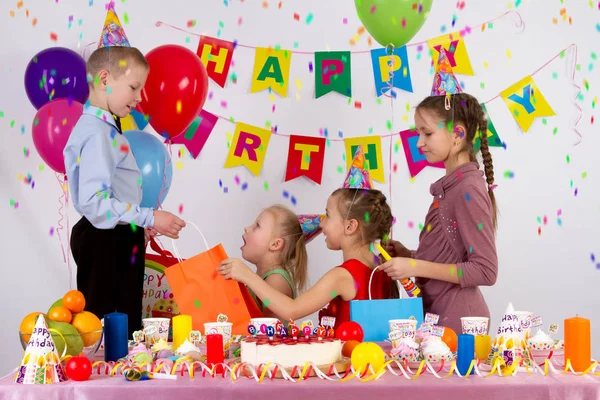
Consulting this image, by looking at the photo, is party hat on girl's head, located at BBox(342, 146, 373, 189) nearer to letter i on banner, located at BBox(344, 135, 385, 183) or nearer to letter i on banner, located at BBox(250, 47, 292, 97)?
letter i on banner, located at BBox(344, 135, 385, 183)

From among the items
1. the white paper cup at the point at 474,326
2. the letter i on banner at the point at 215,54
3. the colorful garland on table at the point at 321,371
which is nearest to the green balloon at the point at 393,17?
the letter i on banner at the point at 215,54

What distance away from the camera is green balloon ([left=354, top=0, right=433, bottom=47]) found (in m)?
2.75

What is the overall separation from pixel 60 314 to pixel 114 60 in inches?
44.2

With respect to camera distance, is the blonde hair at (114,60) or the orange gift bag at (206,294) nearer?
the orange gift bag at (206,294)

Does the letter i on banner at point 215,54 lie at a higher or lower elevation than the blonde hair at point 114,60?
higher

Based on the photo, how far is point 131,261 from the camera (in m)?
2.42

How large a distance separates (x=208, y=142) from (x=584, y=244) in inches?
74.1

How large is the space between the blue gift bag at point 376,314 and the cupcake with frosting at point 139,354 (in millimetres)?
519

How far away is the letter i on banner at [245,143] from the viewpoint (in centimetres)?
355

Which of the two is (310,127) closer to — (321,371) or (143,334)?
(143,334)

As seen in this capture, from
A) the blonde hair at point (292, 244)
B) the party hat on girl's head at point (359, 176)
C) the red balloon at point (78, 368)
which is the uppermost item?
the party hat on girl's head at point (359, 176)

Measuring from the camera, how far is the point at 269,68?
3541 millimetres

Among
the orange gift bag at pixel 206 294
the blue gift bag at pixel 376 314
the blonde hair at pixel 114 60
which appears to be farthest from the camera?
the blonde hair at pixel 114 60

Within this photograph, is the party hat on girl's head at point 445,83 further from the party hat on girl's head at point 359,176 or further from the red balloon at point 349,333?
the red balloon at point 349,333
